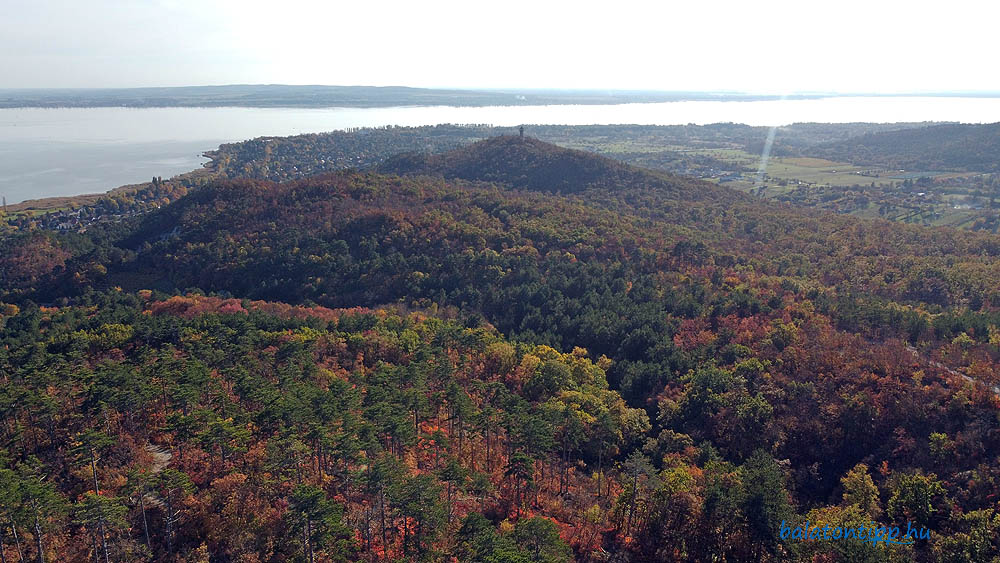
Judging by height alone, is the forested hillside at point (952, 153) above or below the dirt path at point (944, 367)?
above

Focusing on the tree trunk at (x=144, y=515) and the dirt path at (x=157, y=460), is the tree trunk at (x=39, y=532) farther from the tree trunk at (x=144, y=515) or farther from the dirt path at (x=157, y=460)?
the dirt path at (x=157, y=460)

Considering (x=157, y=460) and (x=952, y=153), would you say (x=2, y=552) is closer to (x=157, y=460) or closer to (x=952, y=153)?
(x=157, y=460)

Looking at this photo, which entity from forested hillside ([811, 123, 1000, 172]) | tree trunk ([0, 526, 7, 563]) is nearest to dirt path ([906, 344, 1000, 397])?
tree trunk ([0, 526, 7, 563])

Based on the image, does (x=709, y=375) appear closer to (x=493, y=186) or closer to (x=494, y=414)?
(x=494, y=414)

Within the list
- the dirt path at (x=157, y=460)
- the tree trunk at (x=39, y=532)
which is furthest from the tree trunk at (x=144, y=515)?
the tree trunk at (x=39, y=532)

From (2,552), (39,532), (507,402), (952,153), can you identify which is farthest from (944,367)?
(952,153)

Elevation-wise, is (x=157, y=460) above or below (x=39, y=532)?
below

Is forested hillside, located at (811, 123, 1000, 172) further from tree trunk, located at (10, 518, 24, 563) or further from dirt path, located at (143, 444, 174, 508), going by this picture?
tree trunk, located at (10, 518, 24, 563)

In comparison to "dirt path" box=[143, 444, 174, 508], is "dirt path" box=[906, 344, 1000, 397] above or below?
above
